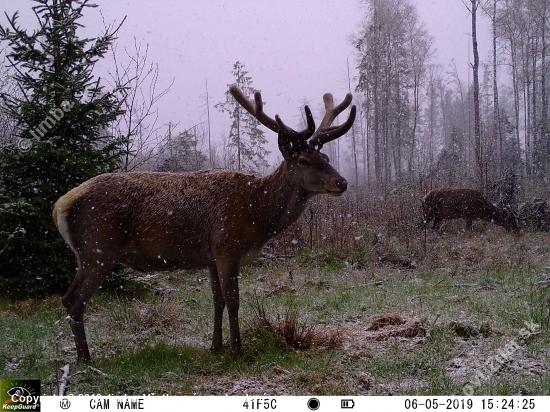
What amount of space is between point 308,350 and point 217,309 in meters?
0.86

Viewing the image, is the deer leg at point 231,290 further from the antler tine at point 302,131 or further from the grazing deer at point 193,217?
the antler tine at point 302,131

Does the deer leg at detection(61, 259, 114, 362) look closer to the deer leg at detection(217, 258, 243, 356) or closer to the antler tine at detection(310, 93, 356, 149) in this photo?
the deer leg at detection(217, 258, 243, 356)

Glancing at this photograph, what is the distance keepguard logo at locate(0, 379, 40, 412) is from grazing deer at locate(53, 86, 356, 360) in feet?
3.37

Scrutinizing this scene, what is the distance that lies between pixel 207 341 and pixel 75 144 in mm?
3188

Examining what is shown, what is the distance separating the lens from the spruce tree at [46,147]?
5777 mm

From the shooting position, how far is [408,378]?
10.7 feet

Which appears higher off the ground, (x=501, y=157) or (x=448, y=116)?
(x=448, y=116)

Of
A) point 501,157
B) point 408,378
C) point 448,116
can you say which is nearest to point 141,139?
point 408,378

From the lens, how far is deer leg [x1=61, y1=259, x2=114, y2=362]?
3.89 metres

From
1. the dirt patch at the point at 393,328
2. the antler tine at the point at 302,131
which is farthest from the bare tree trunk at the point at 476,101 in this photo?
the antler tine at the point at 302,131

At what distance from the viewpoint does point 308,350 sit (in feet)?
12.7

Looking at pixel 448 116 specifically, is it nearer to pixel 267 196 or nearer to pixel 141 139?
pixel 141 139
